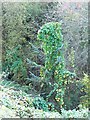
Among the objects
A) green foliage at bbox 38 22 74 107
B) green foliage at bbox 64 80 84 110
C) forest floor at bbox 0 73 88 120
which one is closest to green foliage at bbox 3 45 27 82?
green foliage at bbox 38 22 74 107

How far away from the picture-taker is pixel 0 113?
4027 millimetres

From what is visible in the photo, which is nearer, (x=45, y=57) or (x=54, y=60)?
(x=54, y=60)

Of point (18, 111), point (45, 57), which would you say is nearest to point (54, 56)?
point (45, 57)

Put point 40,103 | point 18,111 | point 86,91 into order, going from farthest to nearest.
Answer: point 86,91 → point 40,103 → point 18,111

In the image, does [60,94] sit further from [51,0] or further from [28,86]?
[51,0]

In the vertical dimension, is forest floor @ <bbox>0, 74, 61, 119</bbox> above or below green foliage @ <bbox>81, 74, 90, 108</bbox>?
above

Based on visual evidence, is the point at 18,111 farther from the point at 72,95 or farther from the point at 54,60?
the point at 72,95

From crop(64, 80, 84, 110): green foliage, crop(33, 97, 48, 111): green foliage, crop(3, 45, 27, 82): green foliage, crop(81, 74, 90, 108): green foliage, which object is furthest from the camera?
crop(3, 45, 27, 82): green foliage

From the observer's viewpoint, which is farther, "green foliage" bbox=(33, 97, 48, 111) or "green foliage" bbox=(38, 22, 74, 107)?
"green foliage" bbox=(38, 22, 74, 107)

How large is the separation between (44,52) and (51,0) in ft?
5.25

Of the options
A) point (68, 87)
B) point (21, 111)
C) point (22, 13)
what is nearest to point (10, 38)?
point (22, 13)

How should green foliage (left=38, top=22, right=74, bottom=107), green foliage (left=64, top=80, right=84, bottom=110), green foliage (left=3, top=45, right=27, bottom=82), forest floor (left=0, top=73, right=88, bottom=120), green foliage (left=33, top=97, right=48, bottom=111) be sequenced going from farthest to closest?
green foliage (left=3, top=45, right=27, bottom=82)
green foliage (left=64, top=80, right=84, bottom=110)
green foliage (left=38, top=22, right=74, bottom=107)
green foliage (left=33, top=97, right=48, bottom=111)
forest floor (left=0, top=73, right=88, bottom=120)

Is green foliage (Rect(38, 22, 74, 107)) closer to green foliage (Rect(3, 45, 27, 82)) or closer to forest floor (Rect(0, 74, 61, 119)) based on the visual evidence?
green foliage (Rect(3, 45, 27, 82))

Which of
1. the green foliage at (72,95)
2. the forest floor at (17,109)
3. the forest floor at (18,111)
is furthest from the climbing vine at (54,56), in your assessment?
the forest floor at (18,111)
